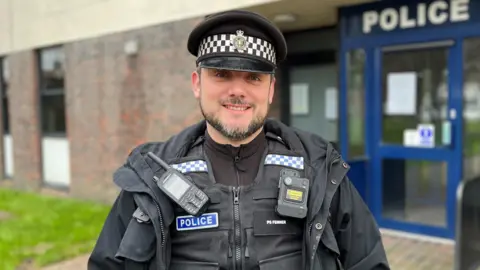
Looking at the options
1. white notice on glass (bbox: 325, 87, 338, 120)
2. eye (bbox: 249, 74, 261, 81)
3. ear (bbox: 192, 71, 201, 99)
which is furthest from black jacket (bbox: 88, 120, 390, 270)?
white notice on glass (bbox: 325, 87, 338, 120)

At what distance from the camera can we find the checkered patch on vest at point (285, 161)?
1.78 metres

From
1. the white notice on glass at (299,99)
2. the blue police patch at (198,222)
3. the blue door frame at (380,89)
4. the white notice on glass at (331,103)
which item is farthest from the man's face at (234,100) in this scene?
the white notice on glass at (299,99)

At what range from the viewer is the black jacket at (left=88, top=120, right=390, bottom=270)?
1.62 metres

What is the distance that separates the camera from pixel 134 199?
5.58ft

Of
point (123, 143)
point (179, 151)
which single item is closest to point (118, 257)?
point (179, 151)

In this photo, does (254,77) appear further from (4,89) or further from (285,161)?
(4,89)

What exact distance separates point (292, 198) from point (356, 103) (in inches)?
181

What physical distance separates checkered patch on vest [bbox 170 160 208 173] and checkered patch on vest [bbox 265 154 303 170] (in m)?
0.23

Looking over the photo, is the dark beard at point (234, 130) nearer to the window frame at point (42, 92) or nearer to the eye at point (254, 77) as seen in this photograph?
the eye at point (254, 77)

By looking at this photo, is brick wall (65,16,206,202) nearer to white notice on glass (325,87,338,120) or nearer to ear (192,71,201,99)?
white notice on glass (325,87,338,120)

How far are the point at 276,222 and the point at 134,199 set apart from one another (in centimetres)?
51

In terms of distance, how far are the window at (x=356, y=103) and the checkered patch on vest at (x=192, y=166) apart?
4.47 meters

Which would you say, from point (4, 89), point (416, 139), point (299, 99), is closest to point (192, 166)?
point (416, 139)

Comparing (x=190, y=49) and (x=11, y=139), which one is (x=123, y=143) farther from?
(x=190, y=49)
